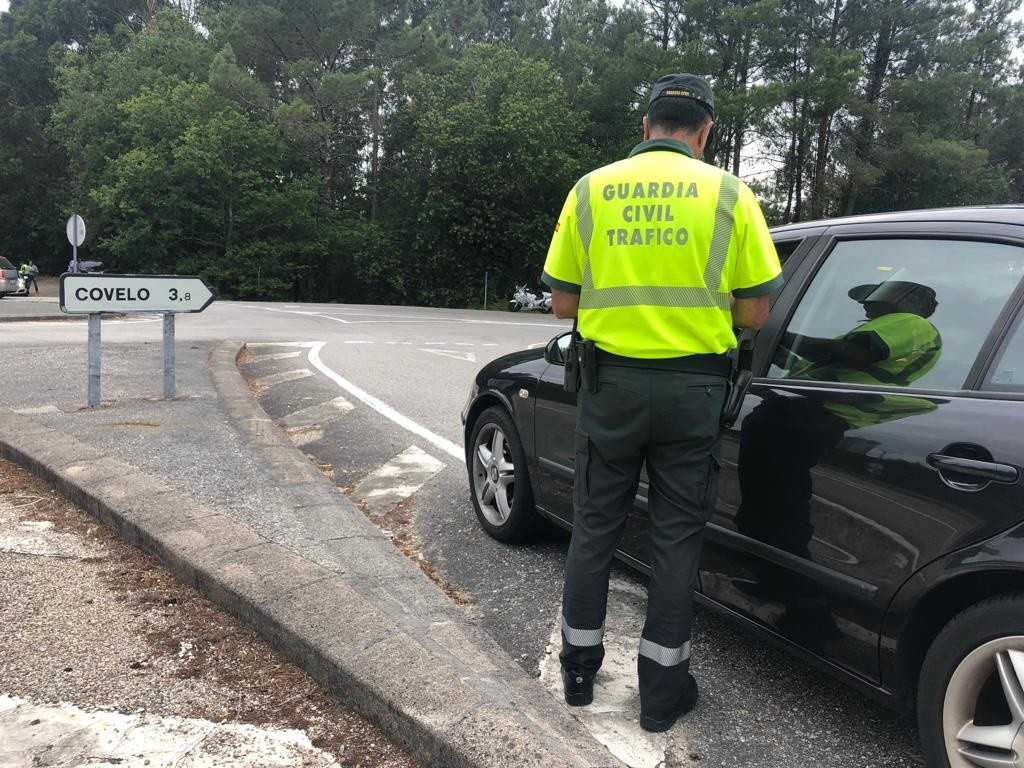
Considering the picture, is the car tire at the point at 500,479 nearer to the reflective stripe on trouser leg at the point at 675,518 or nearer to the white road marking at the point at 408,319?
the reflective stripe on trouser leg at the point at 675,518

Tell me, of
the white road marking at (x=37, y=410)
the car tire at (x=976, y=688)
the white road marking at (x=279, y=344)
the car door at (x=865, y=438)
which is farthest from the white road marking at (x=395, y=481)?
the white road marking at (x=279, y=344)

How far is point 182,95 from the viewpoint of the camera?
35094 mm

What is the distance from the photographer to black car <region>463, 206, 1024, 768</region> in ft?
6.22

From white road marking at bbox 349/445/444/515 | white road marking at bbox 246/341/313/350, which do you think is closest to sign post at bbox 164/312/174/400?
white road marking at bbox 349/445/444/515

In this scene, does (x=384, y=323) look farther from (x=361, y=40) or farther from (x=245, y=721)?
(x=361, y=40)

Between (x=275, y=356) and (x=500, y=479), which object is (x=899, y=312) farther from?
(x=275, y=356)

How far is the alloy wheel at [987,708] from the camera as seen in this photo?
5.93 feet

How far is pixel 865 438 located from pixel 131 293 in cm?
585

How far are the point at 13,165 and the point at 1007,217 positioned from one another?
54312mm

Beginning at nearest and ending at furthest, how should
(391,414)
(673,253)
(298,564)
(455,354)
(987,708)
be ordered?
(987,708) < (673,253) < (298,564) < (391,414) < (455,354)

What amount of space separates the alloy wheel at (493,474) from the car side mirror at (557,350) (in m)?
0.58

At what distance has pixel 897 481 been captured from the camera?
2.10m

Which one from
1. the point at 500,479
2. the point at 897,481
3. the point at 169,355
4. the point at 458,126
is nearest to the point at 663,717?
the point at 897,481

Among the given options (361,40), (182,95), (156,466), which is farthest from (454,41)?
(156,466)
